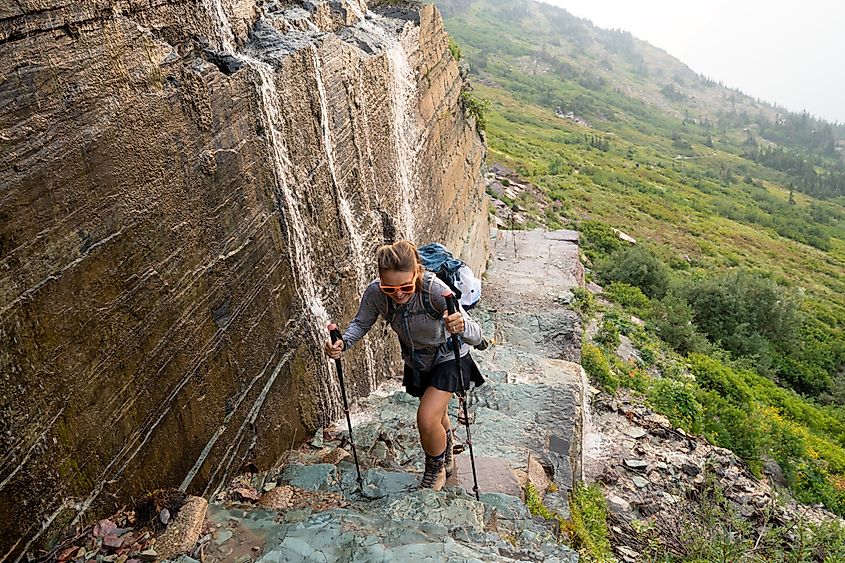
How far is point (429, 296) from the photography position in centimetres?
434

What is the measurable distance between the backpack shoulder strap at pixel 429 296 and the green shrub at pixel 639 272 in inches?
714

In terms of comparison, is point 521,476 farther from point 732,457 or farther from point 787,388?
point 787,388

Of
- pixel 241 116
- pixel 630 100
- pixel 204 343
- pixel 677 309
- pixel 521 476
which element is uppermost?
pixel 241 116

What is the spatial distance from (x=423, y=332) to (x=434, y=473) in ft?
3.73

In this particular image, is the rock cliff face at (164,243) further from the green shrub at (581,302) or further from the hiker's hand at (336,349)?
the green shrub at (581,302)

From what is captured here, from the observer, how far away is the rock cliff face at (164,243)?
10.2 feet

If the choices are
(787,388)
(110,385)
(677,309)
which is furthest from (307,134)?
(787,388)

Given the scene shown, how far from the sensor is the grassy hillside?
539 inches

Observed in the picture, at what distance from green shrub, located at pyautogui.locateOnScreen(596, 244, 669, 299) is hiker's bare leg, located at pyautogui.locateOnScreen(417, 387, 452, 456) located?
17868 millimetres

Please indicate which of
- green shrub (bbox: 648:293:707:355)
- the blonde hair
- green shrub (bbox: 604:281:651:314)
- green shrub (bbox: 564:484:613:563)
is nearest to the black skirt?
the blonde hair

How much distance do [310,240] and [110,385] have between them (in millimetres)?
2506

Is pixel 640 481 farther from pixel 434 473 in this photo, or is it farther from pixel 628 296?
pixel 628 296

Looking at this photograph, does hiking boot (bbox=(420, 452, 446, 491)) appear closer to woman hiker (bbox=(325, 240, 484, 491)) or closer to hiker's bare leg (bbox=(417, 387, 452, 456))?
woman hiker (bbox=(325, 240, 484, 491))

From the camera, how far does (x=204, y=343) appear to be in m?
4.28
